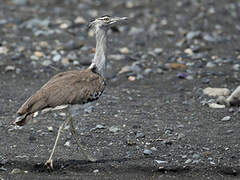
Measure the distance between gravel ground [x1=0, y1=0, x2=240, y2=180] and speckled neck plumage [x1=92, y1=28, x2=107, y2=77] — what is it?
633 mm

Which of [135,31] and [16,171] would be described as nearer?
[16,171]

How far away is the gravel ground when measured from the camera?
598 centimetres

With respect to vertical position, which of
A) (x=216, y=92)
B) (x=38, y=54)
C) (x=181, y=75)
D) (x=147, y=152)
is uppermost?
(x=38, y=54)

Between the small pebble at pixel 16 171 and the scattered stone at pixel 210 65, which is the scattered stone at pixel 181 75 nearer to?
the scattered stone at pixel 210 65

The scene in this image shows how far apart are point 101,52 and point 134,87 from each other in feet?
7.55

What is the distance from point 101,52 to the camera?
21.2 feet

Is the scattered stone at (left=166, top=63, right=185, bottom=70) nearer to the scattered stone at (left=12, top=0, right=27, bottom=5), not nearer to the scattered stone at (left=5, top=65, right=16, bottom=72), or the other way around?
the scattered stone at (left=5, top=65, right=16, bottom=72)

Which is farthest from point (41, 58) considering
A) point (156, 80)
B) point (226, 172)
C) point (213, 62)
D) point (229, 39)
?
point (226, 172)

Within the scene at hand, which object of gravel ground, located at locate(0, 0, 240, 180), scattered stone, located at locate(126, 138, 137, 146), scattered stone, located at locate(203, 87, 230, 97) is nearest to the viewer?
gravel ground, located at locate(0, 0, 240, 180)

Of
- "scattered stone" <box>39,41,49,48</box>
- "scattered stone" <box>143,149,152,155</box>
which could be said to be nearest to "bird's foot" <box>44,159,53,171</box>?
"scattered stone" <box>143,149,152,155</box>

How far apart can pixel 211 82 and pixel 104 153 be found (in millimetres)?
3023

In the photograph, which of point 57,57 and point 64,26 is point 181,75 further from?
point 64,26

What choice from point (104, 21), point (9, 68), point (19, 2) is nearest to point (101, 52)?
point (104, 21)

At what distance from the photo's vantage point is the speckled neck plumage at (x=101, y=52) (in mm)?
6344
